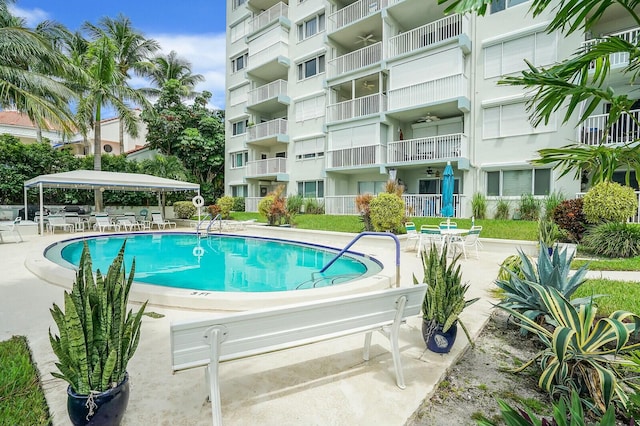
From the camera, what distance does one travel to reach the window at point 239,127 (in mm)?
29688

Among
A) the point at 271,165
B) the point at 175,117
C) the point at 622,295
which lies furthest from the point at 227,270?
the point at 175,117

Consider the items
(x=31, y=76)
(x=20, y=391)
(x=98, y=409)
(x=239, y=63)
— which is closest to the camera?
(x=98, y=409)

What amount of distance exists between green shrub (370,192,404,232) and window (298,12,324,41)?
1669cm

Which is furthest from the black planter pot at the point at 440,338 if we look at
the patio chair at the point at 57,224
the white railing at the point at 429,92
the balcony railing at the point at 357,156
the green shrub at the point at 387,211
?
the patio chair at the point at 57,224

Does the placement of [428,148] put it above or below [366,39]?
below

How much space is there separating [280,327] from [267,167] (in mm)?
24065

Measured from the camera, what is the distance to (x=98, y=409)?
85.9 inches

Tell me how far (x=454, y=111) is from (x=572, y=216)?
30.4ft

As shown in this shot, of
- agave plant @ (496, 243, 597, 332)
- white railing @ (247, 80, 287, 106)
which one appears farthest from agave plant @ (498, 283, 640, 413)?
white railing @ (247, 80, 287, 106)

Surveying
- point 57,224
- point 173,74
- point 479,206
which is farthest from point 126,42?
point 479,206

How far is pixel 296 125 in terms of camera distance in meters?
25.1

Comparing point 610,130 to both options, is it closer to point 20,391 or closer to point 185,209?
point 20,391

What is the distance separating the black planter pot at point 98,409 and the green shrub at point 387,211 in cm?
1186

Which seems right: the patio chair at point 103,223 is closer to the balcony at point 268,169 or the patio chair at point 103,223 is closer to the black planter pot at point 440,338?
the balcony at point 268,169
